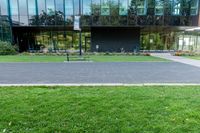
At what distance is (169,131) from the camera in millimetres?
3854

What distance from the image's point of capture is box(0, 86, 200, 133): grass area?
402 centimetres

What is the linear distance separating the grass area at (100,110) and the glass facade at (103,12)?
20.8 m

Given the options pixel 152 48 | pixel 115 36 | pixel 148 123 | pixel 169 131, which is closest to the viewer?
pixel 169 131

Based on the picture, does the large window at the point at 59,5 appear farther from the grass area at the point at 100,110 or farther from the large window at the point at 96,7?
the grass area at the point at 100,110

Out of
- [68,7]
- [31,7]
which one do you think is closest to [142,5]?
[68,7]

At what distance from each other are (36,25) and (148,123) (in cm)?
2535

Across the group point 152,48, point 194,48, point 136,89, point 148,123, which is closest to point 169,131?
point 148,123

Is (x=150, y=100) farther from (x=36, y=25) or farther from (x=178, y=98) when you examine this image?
(x=36, y=25)

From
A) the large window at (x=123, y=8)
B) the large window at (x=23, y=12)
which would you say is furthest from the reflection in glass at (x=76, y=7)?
the large window at (x=23, y=12)

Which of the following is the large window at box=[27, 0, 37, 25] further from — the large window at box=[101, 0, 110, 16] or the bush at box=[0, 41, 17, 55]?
the large window at box=[101, 0, 110, 16]

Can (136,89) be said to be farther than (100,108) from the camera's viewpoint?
Yes

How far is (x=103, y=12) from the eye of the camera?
87.1ft

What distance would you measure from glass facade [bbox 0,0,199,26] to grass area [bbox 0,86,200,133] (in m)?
20.8

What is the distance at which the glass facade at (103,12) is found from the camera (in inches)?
1043
